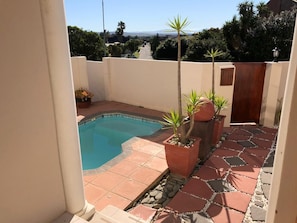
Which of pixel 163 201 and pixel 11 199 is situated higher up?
pixel 11 199

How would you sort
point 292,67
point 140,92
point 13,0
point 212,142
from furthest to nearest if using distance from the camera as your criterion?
point 140,92
point 212,142
point 13,0
point 292,67

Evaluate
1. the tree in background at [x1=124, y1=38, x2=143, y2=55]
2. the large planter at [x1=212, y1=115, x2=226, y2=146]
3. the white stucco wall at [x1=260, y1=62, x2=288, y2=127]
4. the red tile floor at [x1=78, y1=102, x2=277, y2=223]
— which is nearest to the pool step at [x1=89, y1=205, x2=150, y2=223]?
the red tile floor at [x1=78, y1=102, x2=277, y2=223]

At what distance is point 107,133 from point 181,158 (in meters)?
3.90

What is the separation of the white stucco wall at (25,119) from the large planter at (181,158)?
2.61m

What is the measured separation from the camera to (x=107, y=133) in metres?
7.89

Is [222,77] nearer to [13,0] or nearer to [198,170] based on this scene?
[198,170]

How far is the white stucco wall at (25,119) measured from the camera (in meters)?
1.94

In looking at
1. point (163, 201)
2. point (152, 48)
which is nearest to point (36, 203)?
point (163, 201)

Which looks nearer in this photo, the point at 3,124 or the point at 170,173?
the point at 3,124

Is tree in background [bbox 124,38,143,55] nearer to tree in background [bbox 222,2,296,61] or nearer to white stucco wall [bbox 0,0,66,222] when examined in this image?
tree in background [bbox 222,2,296,61]

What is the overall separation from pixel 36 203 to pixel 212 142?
4.64 metres

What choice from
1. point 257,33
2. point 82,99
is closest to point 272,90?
point 82,99

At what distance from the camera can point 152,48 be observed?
23688 millimetres

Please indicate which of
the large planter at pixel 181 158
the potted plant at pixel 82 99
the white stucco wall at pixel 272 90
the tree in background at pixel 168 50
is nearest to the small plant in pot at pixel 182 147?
the large planter at pixel 181 158
